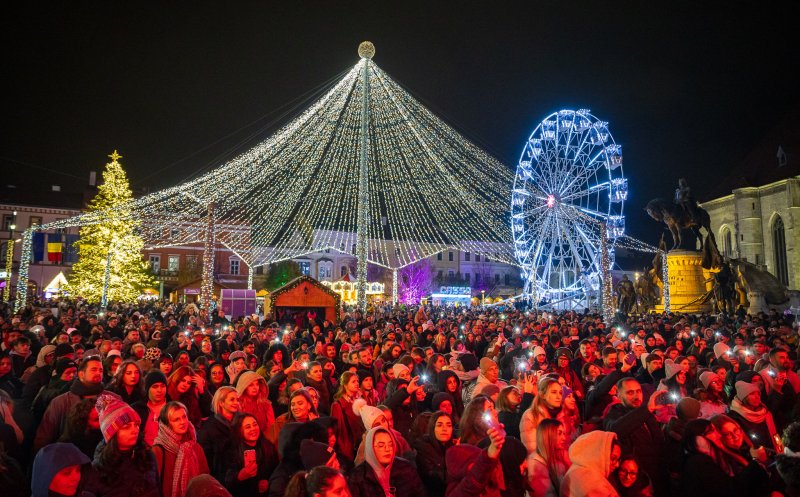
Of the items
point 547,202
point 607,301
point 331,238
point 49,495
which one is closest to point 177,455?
point 49,495

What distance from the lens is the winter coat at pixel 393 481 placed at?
3814 millimetres

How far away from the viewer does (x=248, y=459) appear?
437 cm

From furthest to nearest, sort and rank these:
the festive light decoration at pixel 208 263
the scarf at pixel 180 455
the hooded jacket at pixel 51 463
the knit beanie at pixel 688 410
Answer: the festive light decoration at pixel 208 263 → the knit beanie at pixel 688 410 → the scarf at pixel 180 455 → the hooded jacket at pixel 51 463

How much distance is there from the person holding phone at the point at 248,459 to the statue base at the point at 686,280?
29688 millimetres

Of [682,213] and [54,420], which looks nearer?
[54,420]

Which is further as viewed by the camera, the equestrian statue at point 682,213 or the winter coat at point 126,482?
the equestrian statue at point 682,213

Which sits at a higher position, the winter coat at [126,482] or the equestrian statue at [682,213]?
the equestrian statue at [682,213]

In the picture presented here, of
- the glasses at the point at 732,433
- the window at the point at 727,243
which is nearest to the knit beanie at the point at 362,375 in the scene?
the glasses at the point at 732,433

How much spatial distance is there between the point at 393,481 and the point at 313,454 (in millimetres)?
617

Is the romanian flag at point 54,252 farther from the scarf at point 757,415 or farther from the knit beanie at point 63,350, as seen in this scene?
A: the scarf at point 757,415

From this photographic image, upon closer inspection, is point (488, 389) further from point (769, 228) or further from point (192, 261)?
point (192, 261)

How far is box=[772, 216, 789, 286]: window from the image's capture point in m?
45.5

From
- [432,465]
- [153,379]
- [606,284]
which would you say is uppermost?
[606,284]

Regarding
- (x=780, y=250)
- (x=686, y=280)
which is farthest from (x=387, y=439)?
(x=780, y=250)
